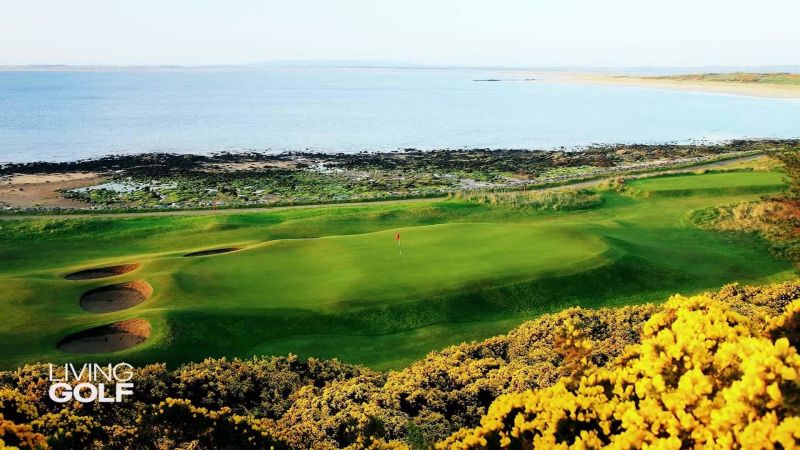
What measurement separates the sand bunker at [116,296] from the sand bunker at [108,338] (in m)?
2.05

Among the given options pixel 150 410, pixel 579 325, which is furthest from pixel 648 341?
pixel 579 325

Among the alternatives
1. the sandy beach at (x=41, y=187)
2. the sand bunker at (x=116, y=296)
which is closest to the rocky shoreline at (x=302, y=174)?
the sandy beach at (x=41, y=187)

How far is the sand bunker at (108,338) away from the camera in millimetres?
16406

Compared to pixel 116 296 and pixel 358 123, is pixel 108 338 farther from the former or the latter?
pixel 358 123

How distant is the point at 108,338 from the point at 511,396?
13249 mm

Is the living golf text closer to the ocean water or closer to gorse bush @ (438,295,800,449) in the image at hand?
gorse bush @ (438,295,800,449)

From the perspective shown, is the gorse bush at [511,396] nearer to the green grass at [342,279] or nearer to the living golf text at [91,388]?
the living golf text at [91,388]

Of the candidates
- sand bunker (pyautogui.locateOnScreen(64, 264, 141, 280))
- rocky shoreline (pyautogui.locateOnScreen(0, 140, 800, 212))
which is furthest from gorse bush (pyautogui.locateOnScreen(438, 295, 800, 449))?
rocky shoreline (pyautogui.locateOnScreen(0, 140, 800, 212))

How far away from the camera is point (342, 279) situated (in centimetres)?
2027

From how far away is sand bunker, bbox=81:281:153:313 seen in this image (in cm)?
1930

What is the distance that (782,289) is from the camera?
17.6 m

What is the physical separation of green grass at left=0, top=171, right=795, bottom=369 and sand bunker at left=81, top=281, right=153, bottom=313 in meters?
0.29

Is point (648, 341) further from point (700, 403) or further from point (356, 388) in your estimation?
point (356, 388)

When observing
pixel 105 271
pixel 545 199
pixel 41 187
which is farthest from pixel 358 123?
pixel 105 271
